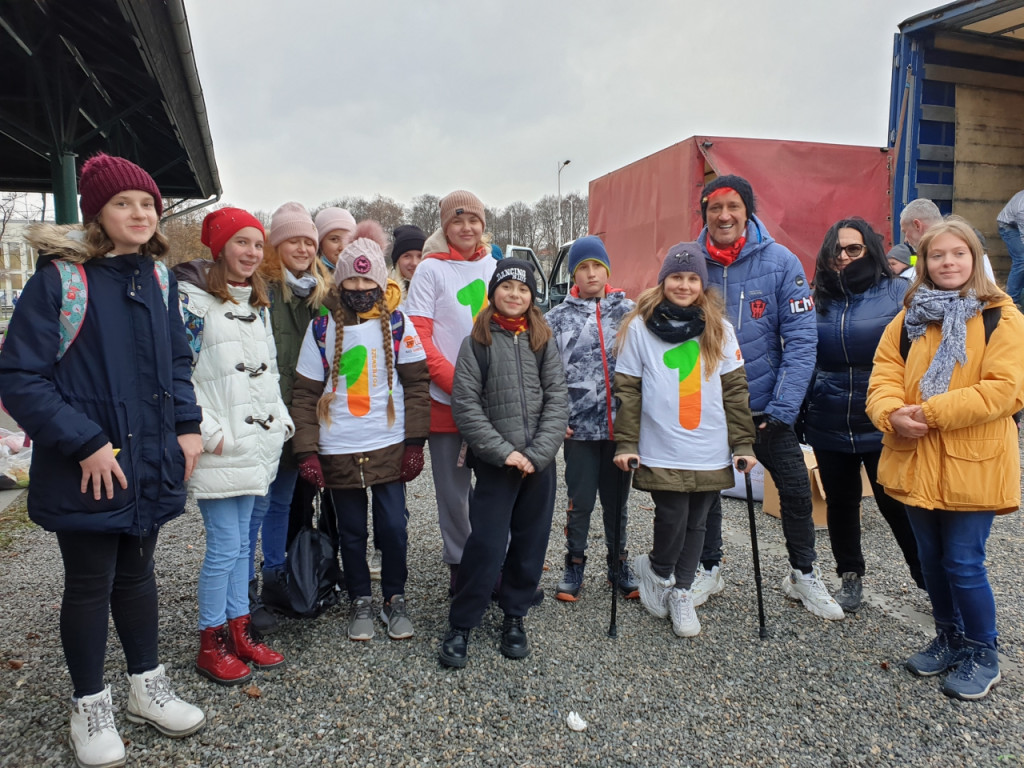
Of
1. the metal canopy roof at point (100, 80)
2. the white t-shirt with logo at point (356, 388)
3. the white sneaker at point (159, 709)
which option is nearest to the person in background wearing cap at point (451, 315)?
the white t-shirt with logo at point (356, 388)

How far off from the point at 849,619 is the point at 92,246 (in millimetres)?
3607

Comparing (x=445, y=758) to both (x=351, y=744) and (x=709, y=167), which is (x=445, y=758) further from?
(x=709, y=167)

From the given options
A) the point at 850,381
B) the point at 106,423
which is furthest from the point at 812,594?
the point at 106,423

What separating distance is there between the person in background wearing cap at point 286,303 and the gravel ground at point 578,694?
23 centimetres

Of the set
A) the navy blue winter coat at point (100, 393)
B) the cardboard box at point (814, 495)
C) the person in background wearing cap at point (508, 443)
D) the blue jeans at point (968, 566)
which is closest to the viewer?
the navy blue winter coat at point (100, 393)

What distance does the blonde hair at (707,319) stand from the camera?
3014 mm

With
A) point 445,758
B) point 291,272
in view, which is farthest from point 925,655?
point 291,272

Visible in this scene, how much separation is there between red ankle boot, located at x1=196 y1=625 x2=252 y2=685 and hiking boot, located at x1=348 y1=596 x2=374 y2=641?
484 mm

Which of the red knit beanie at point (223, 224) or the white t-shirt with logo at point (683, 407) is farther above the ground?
the red knit beanie at point (223, 224)

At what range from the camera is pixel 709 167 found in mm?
7156

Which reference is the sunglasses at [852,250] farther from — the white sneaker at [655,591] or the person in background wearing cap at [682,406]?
the white sneaker at [655,591]

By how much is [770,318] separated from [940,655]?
1.63 m

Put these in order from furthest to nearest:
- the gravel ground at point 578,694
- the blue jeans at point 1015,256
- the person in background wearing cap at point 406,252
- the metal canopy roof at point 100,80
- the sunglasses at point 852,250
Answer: the blue jeans at point 1015,256 → the metal canopy roof at point 100,80 → the person in background wearing cap at point 406,252 → the sunglasses at point 852,250 → the gravel ground at point 578,694

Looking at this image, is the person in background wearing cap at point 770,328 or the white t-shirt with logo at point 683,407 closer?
the white t-shirt with logo at point 683,407
